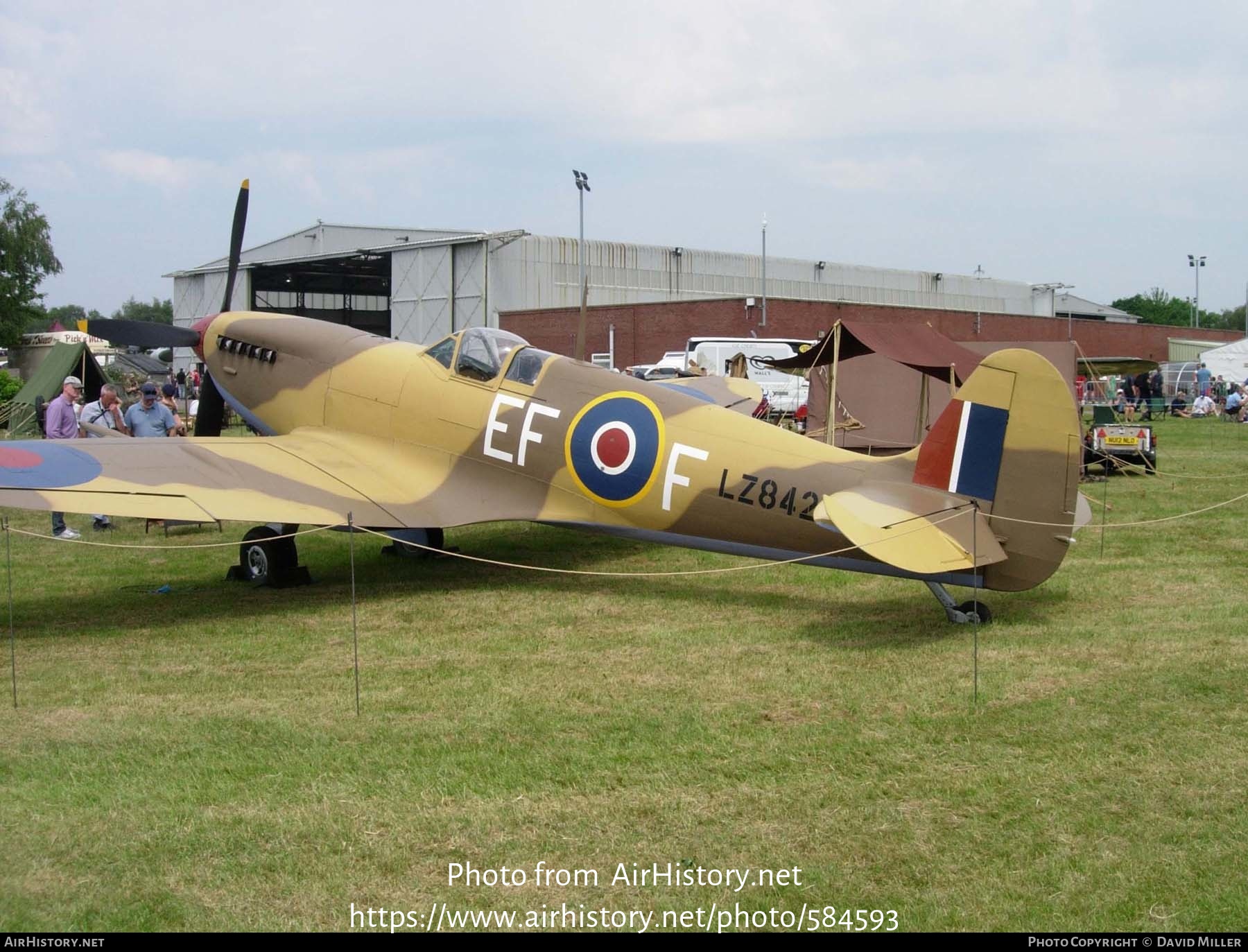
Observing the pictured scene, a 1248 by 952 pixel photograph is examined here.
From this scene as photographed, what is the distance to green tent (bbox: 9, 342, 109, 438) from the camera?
2467cm

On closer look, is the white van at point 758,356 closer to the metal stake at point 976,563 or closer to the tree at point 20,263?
the metal stake at point 976,563

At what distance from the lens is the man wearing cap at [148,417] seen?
12.5 metres

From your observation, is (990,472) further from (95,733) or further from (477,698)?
(95,733)

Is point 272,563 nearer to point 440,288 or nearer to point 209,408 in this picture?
point 209,408

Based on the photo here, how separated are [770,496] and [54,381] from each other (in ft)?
74.7

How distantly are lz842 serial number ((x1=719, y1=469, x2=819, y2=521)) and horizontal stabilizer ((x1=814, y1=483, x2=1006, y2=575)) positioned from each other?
577mm

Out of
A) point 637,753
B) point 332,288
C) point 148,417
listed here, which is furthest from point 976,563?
point 332,288

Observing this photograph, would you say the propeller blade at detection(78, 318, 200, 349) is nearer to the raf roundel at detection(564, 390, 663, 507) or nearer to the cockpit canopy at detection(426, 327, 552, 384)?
the cockpit canopy at detection(426, 327, 552, 384)

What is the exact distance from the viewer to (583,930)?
3506mm

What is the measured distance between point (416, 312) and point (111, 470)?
105ft

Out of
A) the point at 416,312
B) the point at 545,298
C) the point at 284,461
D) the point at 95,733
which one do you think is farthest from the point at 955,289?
the point at 95,733

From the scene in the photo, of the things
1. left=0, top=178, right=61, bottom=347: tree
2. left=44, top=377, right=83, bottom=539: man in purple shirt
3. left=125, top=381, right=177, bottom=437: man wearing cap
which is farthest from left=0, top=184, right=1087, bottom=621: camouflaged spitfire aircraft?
left=0, top=178, right=61, bottom=347: tree

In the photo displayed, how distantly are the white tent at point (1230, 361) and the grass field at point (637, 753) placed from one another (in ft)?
109

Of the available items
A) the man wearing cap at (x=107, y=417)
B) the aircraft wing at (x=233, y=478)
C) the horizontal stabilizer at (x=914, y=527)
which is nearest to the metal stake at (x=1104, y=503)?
the horizontal stabilizer at (x=914, y=527)
